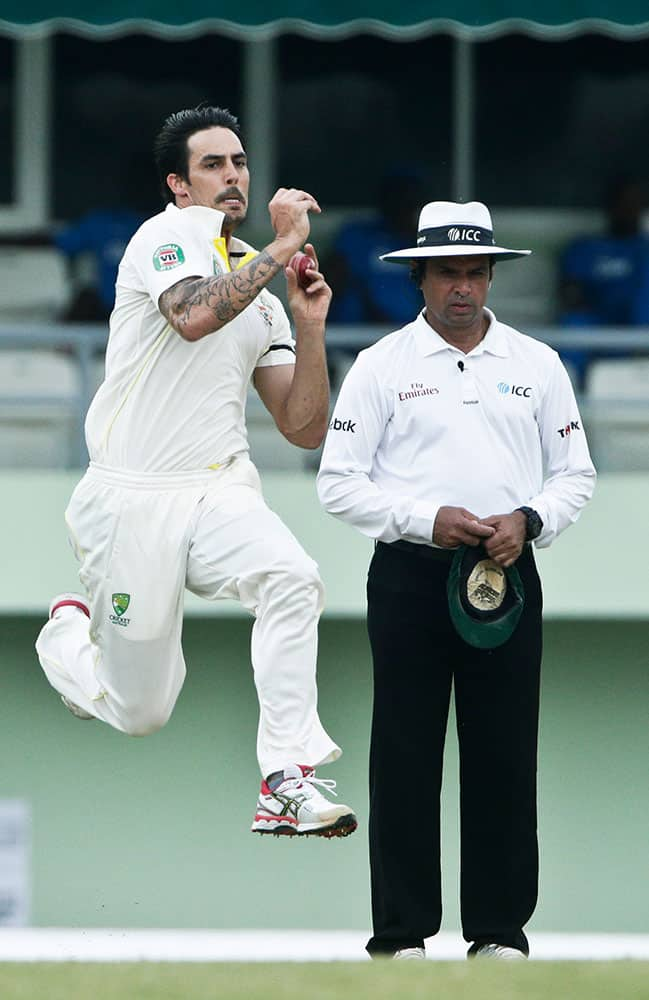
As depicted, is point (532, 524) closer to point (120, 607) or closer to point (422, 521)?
point (422, 521)

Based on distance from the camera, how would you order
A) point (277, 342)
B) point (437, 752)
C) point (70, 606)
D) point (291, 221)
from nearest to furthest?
point (291, 221), point (437, 752), point (277, 342), point (70, 606)

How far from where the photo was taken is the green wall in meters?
A: 10.1

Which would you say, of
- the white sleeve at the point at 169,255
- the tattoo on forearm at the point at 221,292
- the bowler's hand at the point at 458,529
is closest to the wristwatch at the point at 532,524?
the bowler's hand at the point at 458,529

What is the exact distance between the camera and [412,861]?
20.7 feet

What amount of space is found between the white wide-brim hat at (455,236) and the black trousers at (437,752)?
0.83 meters

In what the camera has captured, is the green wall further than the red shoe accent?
Yes

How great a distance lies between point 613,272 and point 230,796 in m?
3.02

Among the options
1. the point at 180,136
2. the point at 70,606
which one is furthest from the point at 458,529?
the point at 70,606

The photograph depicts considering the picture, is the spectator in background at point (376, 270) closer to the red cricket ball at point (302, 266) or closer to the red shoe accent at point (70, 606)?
the red shoe accent at point (70, 606)

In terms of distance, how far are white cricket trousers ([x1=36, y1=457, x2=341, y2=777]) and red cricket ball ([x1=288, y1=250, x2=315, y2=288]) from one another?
58cm

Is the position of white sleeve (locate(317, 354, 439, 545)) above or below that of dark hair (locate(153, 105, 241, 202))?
below

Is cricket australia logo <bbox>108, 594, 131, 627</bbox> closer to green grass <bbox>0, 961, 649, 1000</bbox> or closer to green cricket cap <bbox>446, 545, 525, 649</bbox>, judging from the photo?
green cricket cap <bbox>446, 545, 525, 649</bbox>

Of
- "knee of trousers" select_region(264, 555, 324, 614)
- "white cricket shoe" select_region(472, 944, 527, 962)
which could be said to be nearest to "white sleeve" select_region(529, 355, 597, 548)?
"knee of trousers" select_region(264, 555, 324, 614)

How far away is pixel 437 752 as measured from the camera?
6344 millimetres
